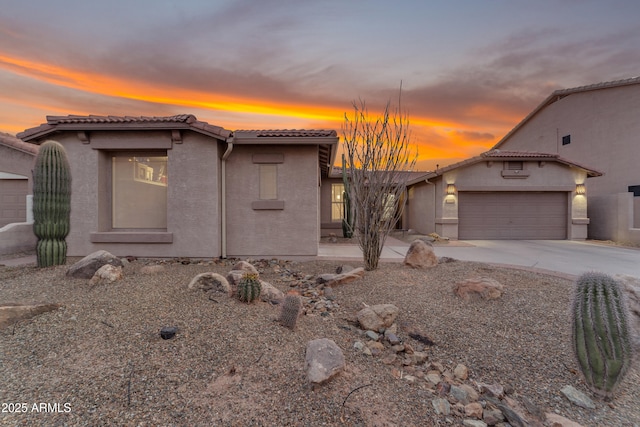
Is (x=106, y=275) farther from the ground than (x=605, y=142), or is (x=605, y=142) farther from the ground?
(x=605, y=142)

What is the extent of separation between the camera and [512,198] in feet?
40.0

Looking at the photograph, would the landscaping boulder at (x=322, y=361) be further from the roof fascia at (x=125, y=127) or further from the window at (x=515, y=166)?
the window at (x=515, y=166)

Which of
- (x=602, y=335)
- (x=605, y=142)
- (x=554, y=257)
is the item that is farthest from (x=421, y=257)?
(x=605, y=142)

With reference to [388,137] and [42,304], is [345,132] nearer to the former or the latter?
[388,137]

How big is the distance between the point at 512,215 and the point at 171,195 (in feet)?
44.6

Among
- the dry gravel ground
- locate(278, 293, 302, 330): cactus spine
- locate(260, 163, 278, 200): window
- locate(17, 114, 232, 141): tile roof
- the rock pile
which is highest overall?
locate(17, 114, 232, 141): tile roof

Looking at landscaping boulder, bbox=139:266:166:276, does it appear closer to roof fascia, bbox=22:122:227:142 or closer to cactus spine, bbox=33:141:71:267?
cactus spine, bbox=33:141:71:267

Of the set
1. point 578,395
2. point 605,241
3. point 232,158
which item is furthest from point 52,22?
point 605,241

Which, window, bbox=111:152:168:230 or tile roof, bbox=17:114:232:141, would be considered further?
window, bbox=111:152:168:230

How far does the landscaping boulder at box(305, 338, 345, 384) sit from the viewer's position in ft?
7.35

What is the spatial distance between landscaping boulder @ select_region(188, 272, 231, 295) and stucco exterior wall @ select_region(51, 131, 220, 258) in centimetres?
264

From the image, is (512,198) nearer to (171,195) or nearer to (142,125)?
(171,195)

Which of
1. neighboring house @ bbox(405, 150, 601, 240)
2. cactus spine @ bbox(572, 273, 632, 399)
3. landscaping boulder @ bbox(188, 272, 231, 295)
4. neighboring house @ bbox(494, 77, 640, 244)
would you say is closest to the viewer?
cactus spine @ bbox(572, 273, 632, 399)

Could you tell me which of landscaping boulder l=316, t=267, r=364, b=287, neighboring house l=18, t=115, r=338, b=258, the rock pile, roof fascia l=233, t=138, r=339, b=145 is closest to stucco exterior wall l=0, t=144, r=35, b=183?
neighboring house l=18, t=115, r=338, b=258
